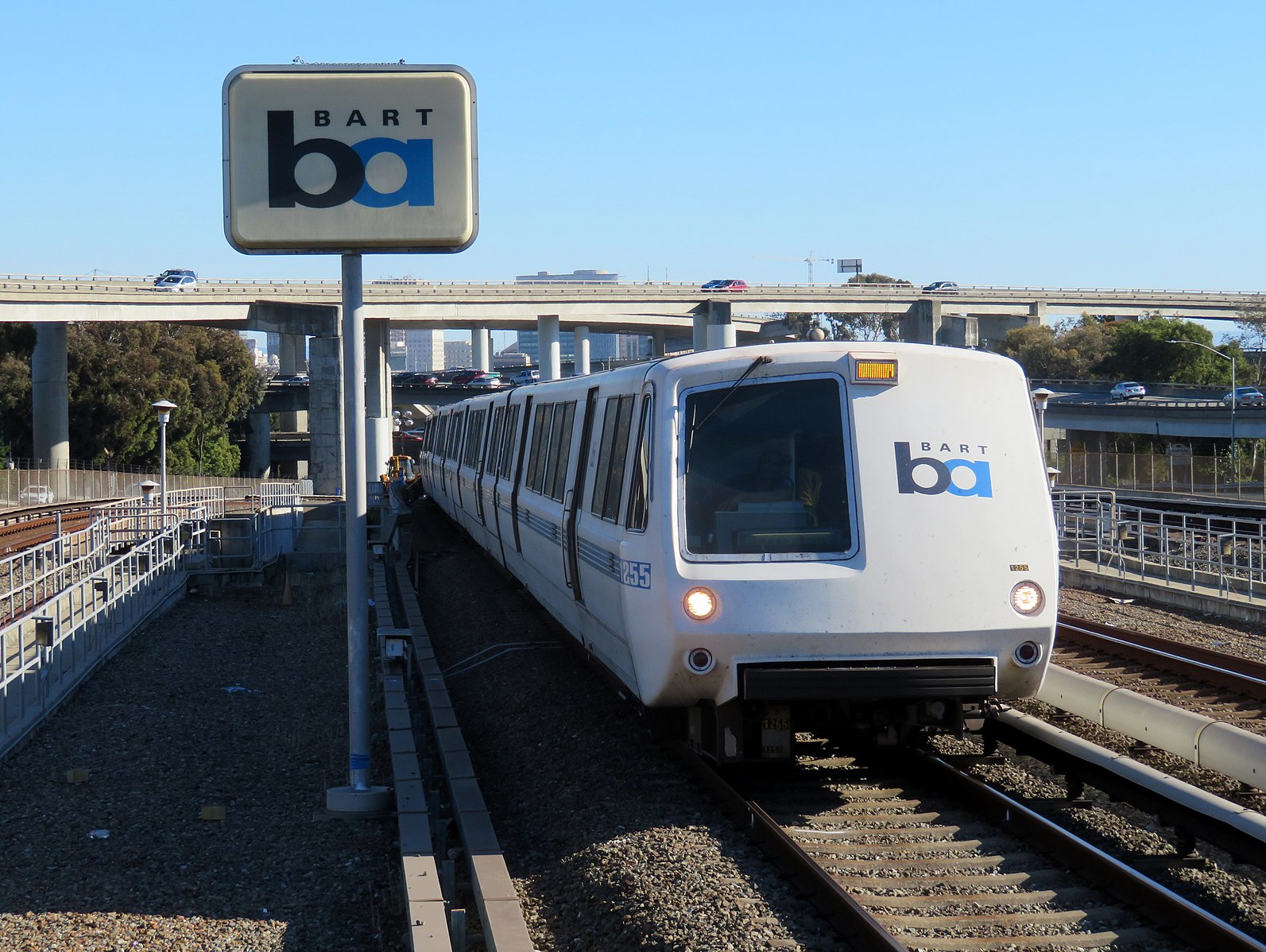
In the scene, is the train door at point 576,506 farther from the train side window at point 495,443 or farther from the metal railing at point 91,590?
the train side window at point 495,443

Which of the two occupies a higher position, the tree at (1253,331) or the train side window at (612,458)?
the tree at (1253,331)

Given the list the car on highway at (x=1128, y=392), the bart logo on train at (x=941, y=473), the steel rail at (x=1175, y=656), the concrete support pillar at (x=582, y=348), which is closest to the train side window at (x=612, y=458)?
the bart logo on train at (x=941, y=473)

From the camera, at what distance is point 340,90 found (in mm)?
8961

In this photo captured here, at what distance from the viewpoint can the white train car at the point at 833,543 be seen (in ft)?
25.3

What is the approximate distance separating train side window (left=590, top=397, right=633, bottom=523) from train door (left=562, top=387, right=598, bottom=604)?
20.1 inches

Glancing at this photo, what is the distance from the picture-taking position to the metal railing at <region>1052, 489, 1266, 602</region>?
A: 2030 centimetres

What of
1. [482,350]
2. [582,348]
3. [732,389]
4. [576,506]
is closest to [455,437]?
[576,506]

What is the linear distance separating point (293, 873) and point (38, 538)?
86.4ft

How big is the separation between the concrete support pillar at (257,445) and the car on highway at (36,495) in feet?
107

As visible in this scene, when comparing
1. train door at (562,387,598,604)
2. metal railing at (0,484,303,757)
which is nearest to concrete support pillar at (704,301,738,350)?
metal railing at (0,484,303,757)

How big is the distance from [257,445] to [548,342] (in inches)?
1128

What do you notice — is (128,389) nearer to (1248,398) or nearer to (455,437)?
(455,437)

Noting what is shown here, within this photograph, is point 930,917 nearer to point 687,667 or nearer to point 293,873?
point 687,667

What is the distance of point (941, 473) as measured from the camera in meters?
8.06
